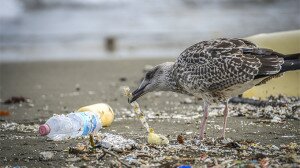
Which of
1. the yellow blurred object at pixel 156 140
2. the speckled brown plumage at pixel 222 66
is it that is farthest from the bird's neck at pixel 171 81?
the yellow blurred object at pixel 156 140

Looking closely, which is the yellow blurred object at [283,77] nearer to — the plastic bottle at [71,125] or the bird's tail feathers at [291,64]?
the bird's tail feathers at [291,64]

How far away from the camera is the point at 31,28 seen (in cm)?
2112

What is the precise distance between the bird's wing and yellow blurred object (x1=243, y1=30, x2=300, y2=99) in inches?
77.0

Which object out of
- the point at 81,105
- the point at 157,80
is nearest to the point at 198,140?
the point at 157,80

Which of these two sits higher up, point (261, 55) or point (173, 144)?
point (261, 55)

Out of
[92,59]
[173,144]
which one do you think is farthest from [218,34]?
[173,144]

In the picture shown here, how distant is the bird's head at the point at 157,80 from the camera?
7105 mm

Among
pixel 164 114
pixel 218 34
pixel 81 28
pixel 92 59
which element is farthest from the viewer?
pixel 81 28

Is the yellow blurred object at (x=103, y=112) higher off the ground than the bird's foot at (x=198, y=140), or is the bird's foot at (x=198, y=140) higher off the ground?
the yellow blurred object at (x=103, y=112)

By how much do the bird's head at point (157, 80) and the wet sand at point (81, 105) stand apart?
429 mm

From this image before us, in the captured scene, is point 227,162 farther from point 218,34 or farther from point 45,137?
point 218,34

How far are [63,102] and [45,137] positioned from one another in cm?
278

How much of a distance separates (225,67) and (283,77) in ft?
7.76

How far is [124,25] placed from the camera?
21.1 metres
